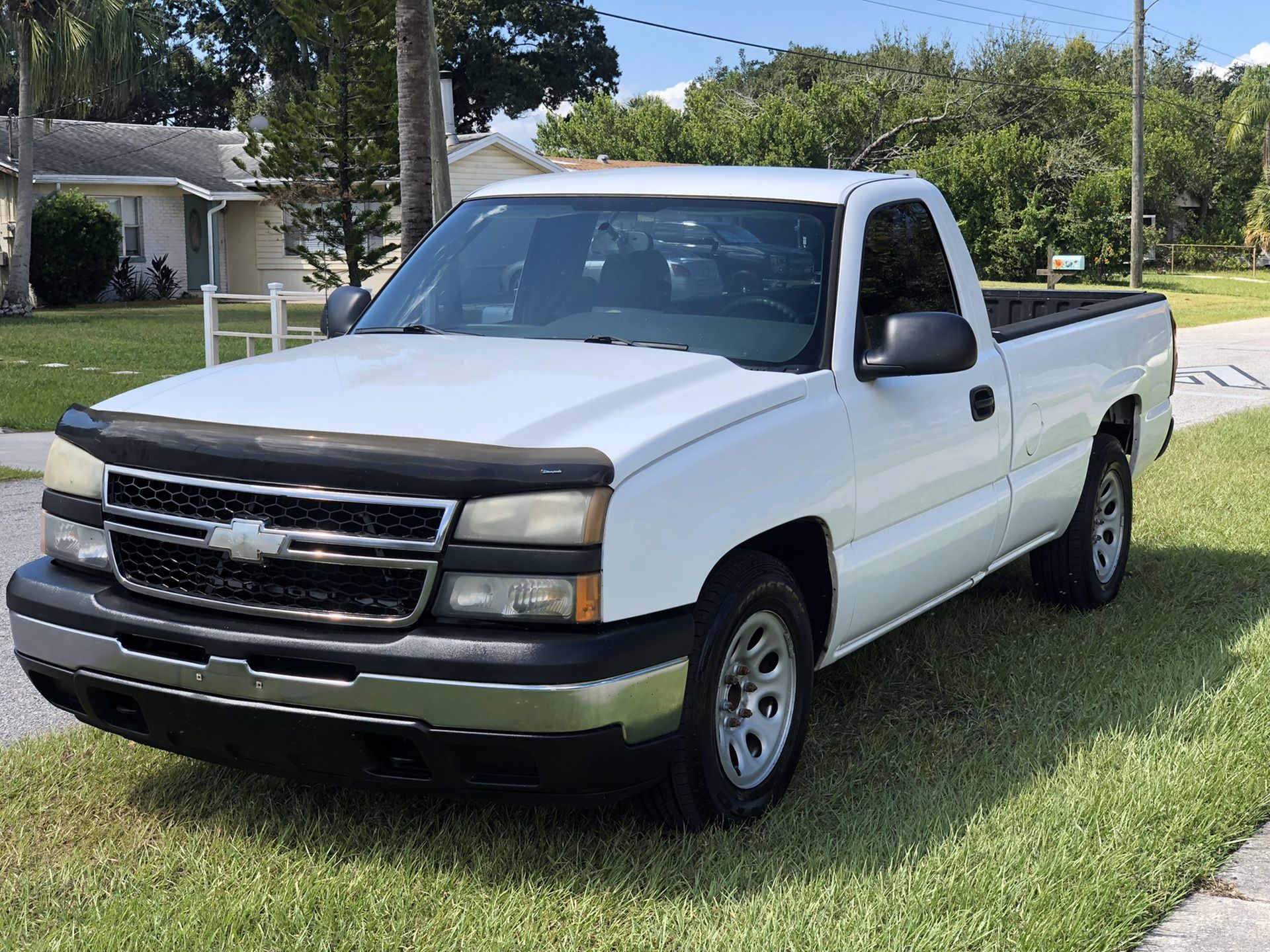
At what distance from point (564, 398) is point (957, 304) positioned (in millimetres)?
2156

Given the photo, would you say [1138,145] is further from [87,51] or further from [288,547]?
[288,547]

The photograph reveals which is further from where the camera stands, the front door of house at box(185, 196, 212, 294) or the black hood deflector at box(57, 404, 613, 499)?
the front door of house at box(185, 196, 212, 294)

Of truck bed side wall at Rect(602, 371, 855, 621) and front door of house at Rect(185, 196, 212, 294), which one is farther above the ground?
front door of house at Rect(185, 196, 212, 294)

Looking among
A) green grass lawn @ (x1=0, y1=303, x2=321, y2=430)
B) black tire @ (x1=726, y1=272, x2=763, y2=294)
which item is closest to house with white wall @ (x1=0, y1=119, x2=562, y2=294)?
green grass lawn @ (x1=0, y1=303, x2=321, y2=430)

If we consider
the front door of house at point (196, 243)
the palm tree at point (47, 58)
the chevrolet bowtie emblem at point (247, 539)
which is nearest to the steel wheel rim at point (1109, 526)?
the chevrolet bowtie emblem at point (247, 539)

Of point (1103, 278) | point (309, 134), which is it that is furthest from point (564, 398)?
point (1103, 278)

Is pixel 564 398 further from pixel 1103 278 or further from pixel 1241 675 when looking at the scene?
pixel 1103 278

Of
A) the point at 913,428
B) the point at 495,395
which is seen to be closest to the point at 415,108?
the point at 913,428

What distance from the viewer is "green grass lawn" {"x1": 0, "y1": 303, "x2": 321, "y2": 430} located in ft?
47.3

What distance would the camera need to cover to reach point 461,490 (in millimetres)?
3305

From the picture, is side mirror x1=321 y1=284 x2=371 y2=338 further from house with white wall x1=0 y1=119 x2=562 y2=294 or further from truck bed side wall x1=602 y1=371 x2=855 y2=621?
house with white wall x1=0 y1=119 x2=562 y2=294

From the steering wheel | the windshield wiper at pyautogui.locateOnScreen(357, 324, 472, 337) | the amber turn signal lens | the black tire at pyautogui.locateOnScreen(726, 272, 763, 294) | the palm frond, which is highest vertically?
the palm frond

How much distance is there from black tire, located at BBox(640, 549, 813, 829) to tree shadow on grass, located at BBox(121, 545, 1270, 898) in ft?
0.26

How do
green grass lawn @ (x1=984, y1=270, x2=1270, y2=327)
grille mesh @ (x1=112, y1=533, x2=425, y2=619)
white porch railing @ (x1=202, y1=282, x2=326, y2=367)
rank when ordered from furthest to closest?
green grass lawn @ (x1=984, y1=270, x2=1270, y2=327) → white porch railing @ (x1=202, y1=282, x2=326, y2=367) → grille mesh @ (x1=112, y1=533, x2=425, y2=619)
